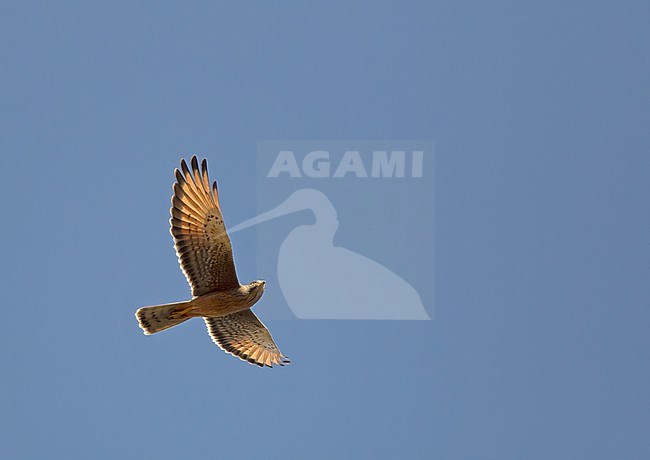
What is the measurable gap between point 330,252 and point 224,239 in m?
2.80

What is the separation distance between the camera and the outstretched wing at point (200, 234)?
11.5 meters

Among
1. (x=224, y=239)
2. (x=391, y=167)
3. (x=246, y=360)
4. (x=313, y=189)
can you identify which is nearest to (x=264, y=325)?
(x=246, y=360)

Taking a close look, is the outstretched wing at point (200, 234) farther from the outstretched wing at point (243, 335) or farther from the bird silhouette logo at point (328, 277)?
the bird silhouette logo at point (328, 277)

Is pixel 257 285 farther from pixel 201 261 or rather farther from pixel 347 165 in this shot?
pixel 347 165

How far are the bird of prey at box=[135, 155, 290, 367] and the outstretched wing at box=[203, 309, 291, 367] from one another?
24cm

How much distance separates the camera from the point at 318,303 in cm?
1418

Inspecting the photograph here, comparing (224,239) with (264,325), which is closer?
(224,239)

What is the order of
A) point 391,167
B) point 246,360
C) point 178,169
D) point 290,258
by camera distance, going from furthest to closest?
point 391,167 < point 290,258 < point 246,360 < point 178,169

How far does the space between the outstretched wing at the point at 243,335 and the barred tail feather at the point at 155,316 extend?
3.27ft

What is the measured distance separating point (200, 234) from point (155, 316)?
3.10 feet

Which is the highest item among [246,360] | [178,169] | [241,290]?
[178,169]

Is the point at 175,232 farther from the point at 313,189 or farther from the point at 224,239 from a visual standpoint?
the point at 313,189

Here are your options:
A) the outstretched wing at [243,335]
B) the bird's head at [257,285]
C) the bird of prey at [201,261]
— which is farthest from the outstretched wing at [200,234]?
the outstretched wing at [243,335]

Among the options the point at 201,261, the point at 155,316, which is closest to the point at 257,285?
the point at 201,261
